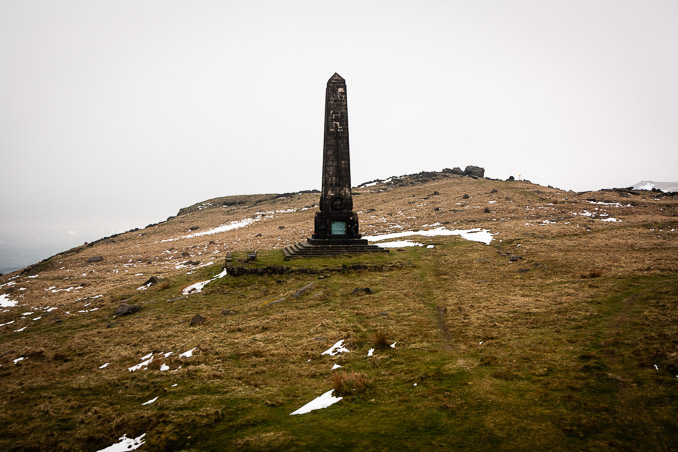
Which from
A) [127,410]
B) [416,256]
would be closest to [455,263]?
[416,256]

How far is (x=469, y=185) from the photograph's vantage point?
6134 cm

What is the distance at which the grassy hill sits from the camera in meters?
5.71

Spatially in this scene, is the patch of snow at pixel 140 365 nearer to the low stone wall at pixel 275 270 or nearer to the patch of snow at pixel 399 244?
the low stone wall at pixel 275 270

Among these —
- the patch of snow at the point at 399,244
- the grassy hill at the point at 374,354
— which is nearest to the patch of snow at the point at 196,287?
the grassy hill at the point at 374,354

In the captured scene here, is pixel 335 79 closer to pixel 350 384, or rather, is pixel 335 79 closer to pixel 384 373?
pixel 384 373

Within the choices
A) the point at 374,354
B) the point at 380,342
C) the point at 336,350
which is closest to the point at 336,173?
the point at 336,350

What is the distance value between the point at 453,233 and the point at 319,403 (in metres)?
26.9

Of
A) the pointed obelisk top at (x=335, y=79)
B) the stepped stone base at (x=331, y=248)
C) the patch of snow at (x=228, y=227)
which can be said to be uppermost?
the pointed obelisk top at (x=335, y=79)

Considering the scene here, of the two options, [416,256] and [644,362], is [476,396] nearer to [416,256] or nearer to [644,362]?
[644,362]

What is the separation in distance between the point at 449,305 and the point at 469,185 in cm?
5247

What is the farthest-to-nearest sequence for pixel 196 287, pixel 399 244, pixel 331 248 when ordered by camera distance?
pixel 399 244 < pixel 331 248 < pixel 196 287

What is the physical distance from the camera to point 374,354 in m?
9.09

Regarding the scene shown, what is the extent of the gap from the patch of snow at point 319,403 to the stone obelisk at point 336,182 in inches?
694

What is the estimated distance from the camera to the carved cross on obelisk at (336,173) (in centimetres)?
2508
